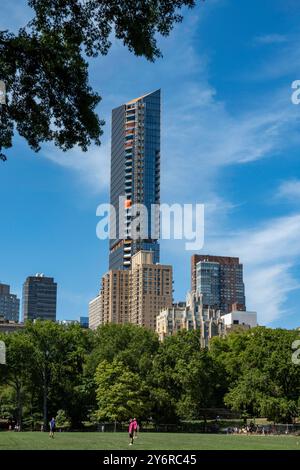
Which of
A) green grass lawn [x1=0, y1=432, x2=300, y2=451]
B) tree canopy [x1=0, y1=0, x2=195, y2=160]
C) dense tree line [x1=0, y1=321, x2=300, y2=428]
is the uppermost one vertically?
tree canopy [x1=0, y1=0, x2=195, y2=160]

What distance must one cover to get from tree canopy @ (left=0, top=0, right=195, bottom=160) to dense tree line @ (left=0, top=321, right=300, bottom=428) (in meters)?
59.8

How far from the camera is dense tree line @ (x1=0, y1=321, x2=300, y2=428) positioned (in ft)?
235

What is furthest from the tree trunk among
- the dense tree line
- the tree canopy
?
the tree canopy

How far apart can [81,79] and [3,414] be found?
7868 cm

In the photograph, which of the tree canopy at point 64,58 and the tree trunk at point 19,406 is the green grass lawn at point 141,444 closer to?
the tree canopy at point 64,58

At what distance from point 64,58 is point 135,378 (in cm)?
6283

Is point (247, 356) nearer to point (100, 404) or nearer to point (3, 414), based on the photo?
point (100, 404)

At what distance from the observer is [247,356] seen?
3093 inches

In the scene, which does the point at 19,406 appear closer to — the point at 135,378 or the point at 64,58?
the point at 135,378

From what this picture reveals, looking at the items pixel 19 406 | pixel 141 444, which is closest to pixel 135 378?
pixel 19 406

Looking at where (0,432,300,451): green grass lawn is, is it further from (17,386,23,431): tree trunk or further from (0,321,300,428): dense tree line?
Result: (17,386,23,431): tree trunk

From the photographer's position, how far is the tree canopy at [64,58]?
1206 centimetres
